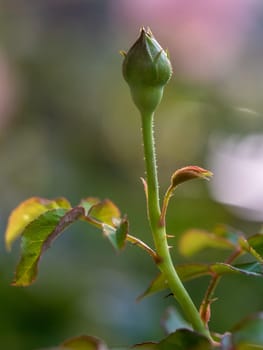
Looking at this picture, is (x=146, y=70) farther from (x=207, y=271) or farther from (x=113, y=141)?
(x=113, y=141)

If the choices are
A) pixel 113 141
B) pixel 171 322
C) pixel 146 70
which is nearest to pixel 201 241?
pixel 171 322

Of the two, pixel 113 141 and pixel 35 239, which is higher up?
pixel 35 239

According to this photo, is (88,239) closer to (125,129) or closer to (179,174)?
(125,129)

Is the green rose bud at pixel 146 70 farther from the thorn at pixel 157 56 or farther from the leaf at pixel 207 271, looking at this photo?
the leaf at pixel 207 271

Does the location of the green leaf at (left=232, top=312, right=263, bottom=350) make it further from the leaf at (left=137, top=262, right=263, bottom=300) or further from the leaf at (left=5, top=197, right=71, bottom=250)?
the leaf at (left=5, top=197, right=71, bottom=250)

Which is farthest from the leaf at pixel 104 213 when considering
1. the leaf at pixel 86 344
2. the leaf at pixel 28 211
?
the leaf at pixel 86 344
